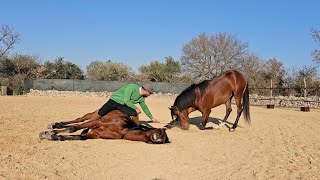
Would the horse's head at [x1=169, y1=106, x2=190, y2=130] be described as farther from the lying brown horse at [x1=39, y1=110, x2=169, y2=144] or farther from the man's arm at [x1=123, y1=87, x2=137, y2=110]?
the lying brown horse at [x1=39, y1=110, x2=169, y2=144]

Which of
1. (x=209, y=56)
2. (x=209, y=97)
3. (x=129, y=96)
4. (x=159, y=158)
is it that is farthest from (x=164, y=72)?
(x=159, y=158)

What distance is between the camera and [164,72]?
5128 cm

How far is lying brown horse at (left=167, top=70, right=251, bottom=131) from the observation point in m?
8.89

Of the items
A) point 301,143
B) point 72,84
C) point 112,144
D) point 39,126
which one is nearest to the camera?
point 112,144

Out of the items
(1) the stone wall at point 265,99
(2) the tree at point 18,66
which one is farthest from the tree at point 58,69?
(1) the stone wall at point 265,99

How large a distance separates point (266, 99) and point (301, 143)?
714 inches

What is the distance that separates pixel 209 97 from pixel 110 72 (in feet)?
143

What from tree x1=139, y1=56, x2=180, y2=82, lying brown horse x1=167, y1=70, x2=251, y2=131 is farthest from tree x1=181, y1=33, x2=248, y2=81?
lying brown horse x1=167, y1=70, x2=251, y2=131

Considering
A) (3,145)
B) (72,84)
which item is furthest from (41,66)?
(3,145)

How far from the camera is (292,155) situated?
5.81 m

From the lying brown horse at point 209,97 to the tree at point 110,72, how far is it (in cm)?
4080

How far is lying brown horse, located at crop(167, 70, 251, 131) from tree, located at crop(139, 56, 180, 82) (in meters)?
40.1

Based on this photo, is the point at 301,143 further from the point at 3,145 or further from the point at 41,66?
the point at 41,66

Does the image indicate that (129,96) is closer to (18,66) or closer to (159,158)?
(159,158)
